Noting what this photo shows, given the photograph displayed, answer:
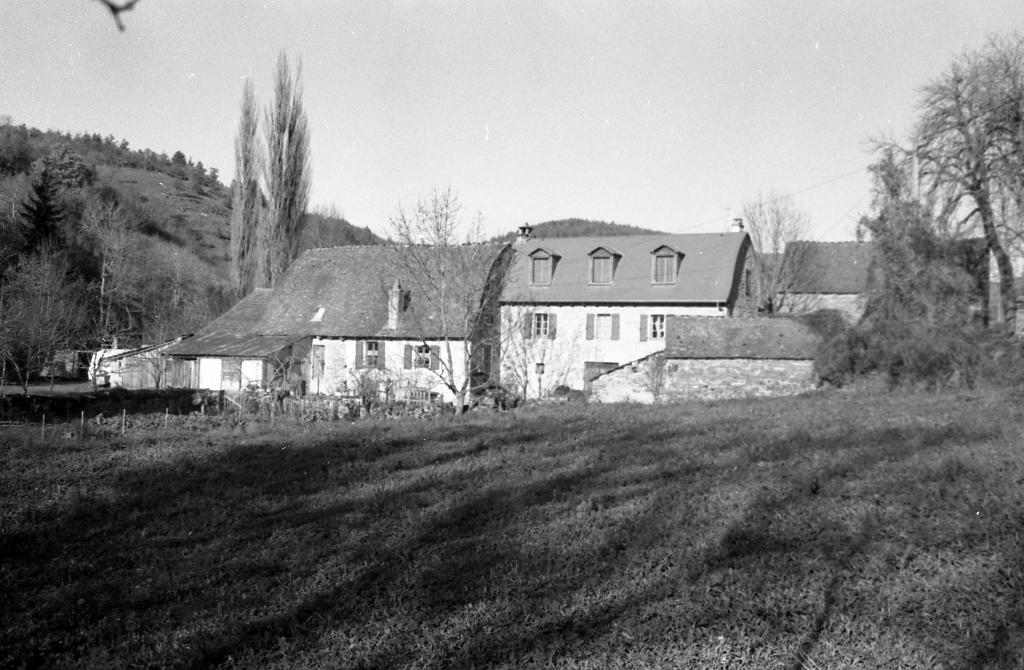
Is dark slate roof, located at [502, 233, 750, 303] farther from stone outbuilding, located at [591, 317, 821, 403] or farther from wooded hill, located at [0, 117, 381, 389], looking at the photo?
wooded hill, located at [0, 117, 381, 389]

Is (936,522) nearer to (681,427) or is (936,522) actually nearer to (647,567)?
(647,567)

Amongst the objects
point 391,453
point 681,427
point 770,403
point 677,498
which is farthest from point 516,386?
point 677,498

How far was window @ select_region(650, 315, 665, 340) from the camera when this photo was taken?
121 ft

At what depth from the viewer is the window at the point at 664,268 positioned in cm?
3803

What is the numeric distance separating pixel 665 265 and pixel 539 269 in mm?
6259

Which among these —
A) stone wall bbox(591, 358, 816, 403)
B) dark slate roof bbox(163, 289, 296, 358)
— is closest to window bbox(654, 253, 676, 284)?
stone wall bbox(591, 358, 816, 403)

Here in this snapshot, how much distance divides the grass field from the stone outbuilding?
12423mm

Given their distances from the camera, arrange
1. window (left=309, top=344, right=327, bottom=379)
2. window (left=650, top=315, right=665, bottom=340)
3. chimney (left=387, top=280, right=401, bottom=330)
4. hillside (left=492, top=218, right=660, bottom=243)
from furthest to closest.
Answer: hillside (left=492, top=218, right=660, bottom=243)
window (left=650, top=315, right=665, bottom=340)
window (left=309, top=344, right=327, bottom=379)
chimney (left=387, top=280, right=401, bottom=330)

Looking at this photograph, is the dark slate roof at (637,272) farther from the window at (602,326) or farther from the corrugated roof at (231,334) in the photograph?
the corrugated roof at (231,334)

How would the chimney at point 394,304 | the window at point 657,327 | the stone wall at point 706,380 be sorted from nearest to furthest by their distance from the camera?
the stone wall at point 706,380
the chimney at point 394,304
the window at point 657,327

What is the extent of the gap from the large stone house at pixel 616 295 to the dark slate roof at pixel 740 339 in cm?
758

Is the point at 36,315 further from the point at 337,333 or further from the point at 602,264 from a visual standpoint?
the point at 602,264

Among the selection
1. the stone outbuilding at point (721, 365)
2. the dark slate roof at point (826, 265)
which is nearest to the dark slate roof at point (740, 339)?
the stone outbuilding at point (721, 365)

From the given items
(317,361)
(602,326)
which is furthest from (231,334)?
(602,326)
